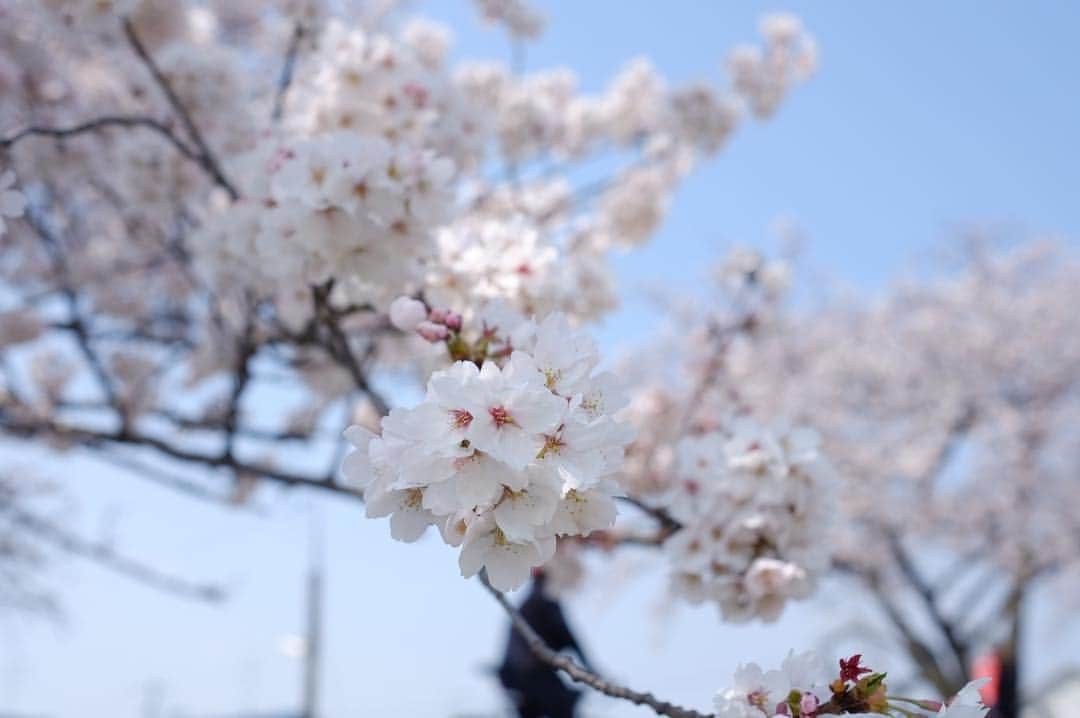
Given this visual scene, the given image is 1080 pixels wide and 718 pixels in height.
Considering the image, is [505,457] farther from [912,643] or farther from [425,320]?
[912,643]

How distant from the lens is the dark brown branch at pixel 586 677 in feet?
4.29

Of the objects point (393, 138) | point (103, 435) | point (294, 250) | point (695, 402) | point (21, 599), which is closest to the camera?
point (294, 250)

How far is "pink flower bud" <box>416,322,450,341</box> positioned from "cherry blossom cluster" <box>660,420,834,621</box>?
0.93m

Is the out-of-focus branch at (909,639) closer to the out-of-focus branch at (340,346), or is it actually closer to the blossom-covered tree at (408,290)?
the blossom-covered tree at (408,290)

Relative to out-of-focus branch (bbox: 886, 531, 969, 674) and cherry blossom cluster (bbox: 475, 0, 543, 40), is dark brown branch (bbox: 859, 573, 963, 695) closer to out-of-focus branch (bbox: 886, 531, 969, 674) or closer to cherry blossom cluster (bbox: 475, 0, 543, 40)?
out-of-focus branch (bbox: 886, 531, 969, 674)

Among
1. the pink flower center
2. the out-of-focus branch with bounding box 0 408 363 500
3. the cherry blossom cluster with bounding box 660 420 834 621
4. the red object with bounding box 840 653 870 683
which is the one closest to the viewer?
the pink flower center

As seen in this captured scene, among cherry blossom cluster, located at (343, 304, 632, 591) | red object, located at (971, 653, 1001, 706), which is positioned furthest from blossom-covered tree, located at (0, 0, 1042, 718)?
red object, located at (971, 653, 1001, 706)

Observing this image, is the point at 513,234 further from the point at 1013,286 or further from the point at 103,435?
the point at 1013,286

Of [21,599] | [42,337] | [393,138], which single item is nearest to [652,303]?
[21,599]

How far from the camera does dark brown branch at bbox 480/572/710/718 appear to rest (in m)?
1.31

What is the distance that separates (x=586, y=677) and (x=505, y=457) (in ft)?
1.80

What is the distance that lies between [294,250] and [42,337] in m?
3.40

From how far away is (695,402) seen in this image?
4.00m

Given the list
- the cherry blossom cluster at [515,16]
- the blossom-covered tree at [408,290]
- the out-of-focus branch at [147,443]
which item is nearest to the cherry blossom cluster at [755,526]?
the blossom-covered tree at [408,290]
